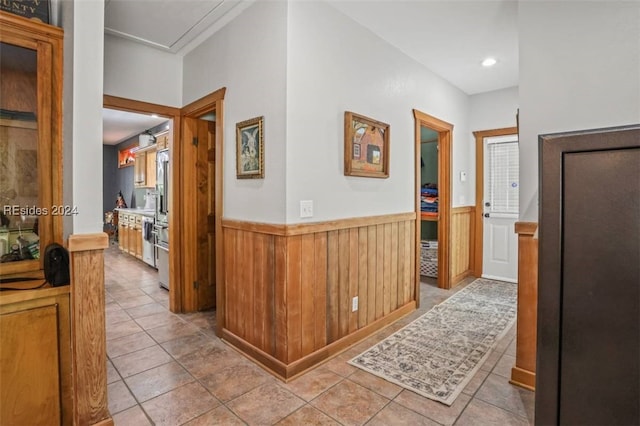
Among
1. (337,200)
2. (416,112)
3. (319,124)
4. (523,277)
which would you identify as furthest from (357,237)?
(416,112)

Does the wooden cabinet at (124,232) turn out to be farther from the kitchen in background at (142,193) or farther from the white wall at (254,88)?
the white wall at (254,88)

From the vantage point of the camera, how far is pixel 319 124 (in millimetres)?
2420

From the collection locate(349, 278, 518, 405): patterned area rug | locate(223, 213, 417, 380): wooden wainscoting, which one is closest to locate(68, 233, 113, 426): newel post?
locate(223, 213, 417, 380): wooden wainscoting

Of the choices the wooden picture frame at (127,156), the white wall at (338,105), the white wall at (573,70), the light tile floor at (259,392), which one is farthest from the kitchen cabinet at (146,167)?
the white wall at (573,70)

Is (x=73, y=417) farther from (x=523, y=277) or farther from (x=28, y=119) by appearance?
(x=523, y=277)

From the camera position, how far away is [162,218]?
446 cm

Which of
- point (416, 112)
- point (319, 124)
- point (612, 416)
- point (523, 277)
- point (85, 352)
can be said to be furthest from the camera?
point (416, 112)

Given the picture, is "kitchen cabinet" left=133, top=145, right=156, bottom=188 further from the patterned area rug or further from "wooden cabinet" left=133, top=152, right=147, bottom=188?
the patterned area rug

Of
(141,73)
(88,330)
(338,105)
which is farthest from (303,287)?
(141,73)

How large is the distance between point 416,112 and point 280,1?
74.7 inches

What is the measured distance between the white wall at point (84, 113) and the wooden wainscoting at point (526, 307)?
2.53m

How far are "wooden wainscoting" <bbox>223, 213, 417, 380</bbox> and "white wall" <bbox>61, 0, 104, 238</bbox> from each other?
3.43 feet

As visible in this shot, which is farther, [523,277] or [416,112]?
[416,112]

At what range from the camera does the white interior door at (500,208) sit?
455cm
